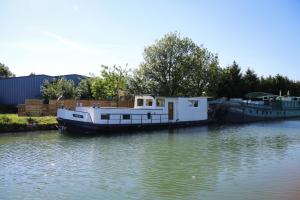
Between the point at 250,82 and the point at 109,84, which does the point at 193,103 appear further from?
the point at 250,82

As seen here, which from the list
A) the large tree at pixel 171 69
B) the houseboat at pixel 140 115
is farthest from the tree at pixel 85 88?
the houseboat at pixel 140 115

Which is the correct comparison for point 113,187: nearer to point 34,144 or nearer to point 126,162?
point 126,162

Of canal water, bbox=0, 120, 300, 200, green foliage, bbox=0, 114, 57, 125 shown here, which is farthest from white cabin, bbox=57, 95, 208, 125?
canal water, bbox=0, 120, 300, 200

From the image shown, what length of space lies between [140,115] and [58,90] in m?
15.3

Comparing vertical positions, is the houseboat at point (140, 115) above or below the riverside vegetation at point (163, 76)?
below

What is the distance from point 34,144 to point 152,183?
39.3ft

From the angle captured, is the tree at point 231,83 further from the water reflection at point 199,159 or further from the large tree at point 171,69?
the water reflection at point 199,159

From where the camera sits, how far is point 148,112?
115 ft

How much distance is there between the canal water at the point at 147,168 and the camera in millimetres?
13273

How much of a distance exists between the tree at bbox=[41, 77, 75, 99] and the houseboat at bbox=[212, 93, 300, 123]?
17.7m

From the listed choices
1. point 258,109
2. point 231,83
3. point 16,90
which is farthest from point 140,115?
point 231,83

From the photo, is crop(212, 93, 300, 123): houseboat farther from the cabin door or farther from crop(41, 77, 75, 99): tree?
Answer: crop(41, 77, 75, 99): tree

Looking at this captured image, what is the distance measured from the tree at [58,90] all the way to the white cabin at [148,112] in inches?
490

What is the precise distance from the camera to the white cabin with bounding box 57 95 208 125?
31000 mm
